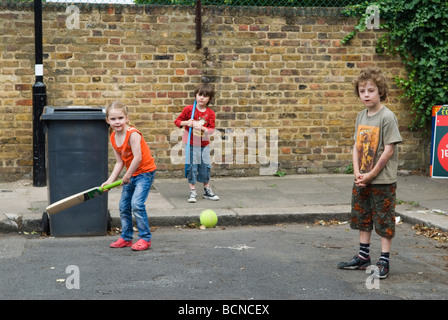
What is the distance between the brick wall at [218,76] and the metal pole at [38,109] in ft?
0.97

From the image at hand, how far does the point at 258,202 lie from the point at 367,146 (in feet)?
9.68

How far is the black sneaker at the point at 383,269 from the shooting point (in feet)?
16.8

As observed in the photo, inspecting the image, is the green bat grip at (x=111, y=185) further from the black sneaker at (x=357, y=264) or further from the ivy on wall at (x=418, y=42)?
the ivy on wall at (x=418, y=42)

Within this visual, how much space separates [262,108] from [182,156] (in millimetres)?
1413

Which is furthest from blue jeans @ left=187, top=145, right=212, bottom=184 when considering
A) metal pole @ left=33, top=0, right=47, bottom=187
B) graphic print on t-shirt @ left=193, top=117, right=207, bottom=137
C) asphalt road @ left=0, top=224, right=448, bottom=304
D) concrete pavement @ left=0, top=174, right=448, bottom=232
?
metal pole @ left=33, top=0, right=47, bottom=187

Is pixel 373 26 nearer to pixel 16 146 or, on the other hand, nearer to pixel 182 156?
pixel 182 156

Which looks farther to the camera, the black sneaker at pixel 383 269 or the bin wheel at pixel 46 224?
the bin wheel at pixel 46 224

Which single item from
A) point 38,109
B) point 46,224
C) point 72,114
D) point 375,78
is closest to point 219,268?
point 375,78

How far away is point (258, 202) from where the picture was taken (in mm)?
8039

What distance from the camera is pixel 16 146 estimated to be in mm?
9125

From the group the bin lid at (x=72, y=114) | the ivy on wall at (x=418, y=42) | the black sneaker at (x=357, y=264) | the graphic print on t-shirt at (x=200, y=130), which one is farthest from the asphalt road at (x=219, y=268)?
the ivy on wall at (x=418, y=42)

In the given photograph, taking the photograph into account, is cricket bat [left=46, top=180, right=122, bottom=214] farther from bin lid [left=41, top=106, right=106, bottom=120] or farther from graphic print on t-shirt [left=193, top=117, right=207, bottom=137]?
graphic print on t-shirt [left=193, top=117, right=207, bottom=137]

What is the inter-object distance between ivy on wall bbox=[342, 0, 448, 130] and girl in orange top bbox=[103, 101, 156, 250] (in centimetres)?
502
